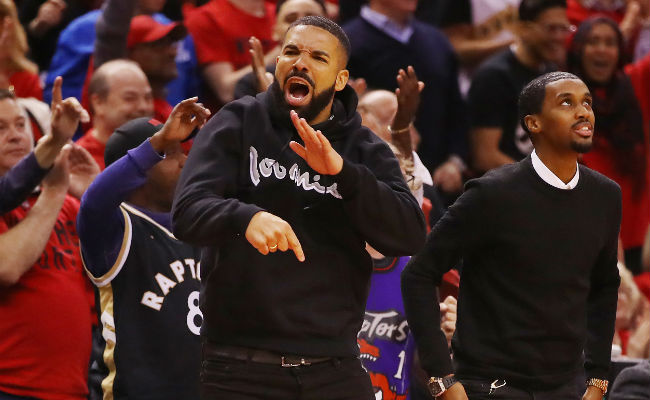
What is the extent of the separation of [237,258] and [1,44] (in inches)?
125

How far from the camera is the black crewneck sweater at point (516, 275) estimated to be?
373cm

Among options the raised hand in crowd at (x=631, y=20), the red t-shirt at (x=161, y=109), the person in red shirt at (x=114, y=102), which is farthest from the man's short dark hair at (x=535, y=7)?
the person in red shirt at (x=114, y=102)

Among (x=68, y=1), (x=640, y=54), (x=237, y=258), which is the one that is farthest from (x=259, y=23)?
(x=237, y=258)

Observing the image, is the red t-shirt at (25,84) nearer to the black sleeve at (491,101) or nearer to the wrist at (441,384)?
the black sleeve at (491,101)

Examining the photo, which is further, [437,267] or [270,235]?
[437,267]

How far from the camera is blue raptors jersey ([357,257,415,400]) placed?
14.4 ft

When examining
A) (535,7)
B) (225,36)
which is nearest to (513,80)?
(535,7)

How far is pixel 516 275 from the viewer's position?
375 centimetres

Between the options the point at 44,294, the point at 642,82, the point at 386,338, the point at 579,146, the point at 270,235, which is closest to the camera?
the point at 270,235

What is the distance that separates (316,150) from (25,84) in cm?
365

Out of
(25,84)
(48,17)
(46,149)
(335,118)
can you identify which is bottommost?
(48,17)

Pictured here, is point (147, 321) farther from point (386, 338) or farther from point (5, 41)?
point (5, 41)

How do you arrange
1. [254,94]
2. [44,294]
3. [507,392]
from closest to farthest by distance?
[507,392]
[44,294]
[254,94]

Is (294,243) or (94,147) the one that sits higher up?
(294,243)
